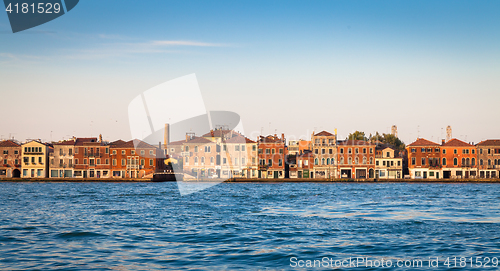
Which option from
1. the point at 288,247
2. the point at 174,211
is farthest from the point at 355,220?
the point at 174,211

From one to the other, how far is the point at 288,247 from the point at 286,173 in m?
55.9

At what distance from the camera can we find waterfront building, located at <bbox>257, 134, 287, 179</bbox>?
225 ft

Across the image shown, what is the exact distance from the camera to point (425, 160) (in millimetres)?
68125

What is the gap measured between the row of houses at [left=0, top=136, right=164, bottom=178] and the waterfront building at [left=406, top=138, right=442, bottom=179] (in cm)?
3626

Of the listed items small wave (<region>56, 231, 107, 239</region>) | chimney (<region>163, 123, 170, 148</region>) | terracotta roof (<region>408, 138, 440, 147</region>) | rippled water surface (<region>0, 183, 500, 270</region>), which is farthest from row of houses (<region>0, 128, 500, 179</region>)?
small wave (<region>56, 231, 107, 239</region>)

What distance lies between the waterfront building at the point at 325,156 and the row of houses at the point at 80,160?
74.7 ft

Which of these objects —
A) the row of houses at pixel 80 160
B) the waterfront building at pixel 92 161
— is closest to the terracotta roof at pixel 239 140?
the row of houses at pixel 80 160

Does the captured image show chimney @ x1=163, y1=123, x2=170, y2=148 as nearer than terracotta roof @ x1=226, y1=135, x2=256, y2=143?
No

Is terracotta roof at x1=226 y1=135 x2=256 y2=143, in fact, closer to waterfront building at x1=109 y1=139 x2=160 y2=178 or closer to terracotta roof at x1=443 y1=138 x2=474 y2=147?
waterfront building at x1=109 y1=139 x2=160 y2=178

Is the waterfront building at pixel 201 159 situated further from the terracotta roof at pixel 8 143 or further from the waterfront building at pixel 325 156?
the terracotta roof at pixel 8 143

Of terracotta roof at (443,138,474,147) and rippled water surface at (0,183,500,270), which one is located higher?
terracotta roof at (443,138,474,147)

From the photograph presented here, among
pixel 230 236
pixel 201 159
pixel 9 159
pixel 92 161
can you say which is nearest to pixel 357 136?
pixel 201 159

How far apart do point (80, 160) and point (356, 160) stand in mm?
38845

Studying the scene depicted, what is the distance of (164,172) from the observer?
68.2 m
